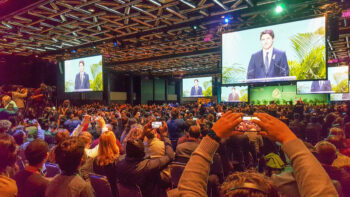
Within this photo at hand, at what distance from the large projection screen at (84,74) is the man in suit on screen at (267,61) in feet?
19.4

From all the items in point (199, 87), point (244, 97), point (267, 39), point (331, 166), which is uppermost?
point (267, 39)

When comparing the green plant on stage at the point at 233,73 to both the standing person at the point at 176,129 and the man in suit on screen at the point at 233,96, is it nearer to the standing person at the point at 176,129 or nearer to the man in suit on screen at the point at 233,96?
the standing person at the point at 176,129

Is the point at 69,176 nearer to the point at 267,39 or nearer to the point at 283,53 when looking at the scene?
the point at 283,53

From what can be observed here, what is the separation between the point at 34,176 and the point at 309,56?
4668 mm

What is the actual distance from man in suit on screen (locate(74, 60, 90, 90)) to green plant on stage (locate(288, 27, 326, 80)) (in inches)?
291

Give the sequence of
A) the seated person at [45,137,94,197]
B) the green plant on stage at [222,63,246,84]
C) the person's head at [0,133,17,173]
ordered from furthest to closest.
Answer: the green plant on stage at [222,63,246,84], the person's head at [0,133,17,173], the seated person at [45,137,94,197]

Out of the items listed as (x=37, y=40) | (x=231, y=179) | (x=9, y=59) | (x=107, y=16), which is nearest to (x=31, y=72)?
(x=9, y=59)

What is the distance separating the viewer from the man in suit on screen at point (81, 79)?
8.73 m

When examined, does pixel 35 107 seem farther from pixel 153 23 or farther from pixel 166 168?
pixel 166 168

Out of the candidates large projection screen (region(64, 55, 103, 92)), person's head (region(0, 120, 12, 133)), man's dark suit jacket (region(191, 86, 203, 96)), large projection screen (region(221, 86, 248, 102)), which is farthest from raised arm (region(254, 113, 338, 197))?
man's dark suit jacket (region(191, 86, 203, 96))

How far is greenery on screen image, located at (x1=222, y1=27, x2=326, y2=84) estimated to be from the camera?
404 centimetres

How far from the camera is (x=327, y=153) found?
89.7 inches

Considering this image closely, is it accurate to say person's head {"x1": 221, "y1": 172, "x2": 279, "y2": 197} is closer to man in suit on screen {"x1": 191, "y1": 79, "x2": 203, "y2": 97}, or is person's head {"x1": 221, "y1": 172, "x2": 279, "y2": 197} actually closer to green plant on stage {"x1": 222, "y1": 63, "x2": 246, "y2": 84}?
green plant on stage {"x1": 222, "y1": 63, "x2": 246, "y2": 84}

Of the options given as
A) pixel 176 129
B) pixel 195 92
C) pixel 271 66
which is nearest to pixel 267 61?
pixel 271 66
